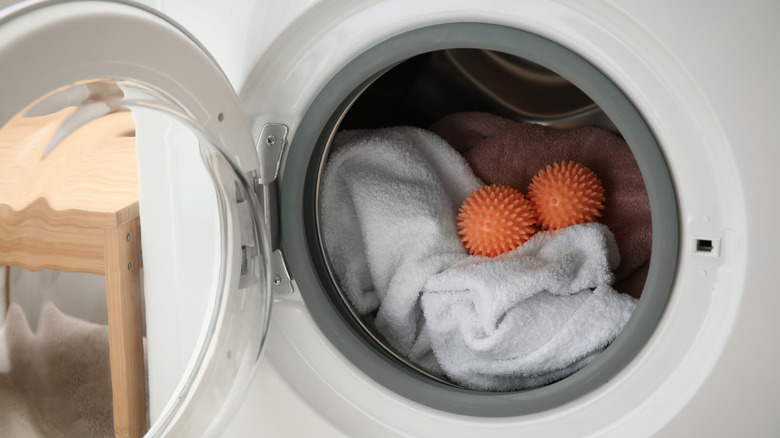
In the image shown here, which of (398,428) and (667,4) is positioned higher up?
(667,4)

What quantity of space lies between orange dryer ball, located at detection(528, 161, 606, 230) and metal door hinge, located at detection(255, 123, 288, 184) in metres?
0.40

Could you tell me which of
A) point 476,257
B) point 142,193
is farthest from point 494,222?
point 142,193

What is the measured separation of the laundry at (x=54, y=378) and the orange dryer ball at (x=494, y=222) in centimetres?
49

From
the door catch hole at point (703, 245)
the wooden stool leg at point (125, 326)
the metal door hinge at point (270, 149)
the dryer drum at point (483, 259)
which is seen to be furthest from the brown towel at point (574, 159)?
the wooden stool leg at point (125, 326)

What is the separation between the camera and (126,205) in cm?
77

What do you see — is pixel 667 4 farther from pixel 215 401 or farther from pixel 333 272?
pixel 215 401

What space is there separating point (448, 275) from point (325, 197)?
0.20 meters

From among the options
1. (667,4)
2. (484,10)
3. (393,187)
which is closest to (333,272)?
(393,187)

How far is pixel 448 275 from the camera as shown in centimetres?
86

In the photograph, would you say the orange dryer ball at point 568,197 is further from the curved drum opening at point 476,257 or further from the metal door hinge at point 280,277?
the metal door hinge at point 280,277

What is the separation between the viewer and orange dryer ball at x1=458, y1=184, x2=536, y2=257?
92 centimetres

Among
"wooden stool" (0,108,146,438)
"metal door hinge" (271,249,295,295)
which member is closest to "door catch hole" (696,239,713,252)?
"metal door hinge" (271,249,295,295)

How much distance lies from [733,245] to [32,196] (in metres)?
0.64

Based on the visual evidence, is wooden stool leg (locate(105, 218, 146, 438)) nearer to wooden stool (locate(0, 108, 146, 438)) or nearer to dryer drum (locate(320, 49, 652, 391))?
wooden stool (locate(0, 108, 146, 438))
